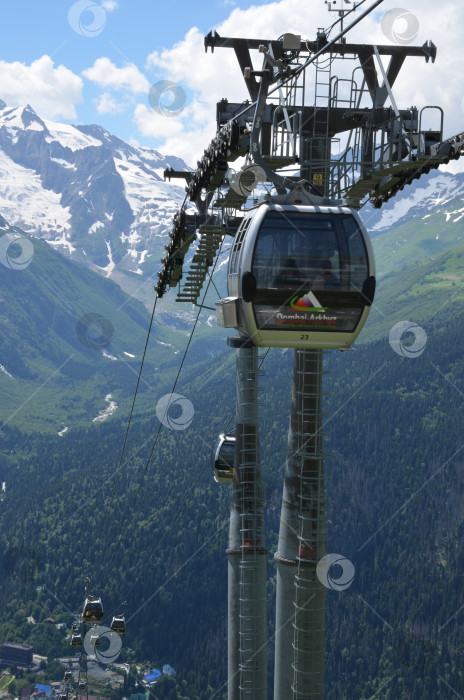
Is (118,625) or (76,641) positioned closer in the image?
(76,641)

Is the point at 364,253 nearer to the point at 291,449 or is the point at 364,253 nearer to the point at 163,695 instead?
the point at 291,449

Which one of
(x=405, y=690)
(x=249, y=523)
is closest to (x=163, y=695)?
(x=405, y=690)

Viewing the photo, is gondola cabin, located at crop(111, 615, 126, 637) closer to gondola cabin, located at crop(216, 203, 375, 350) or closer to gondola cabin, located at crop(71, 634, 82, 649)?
gondola cabin, located at crop(71, 634, 82, 649)

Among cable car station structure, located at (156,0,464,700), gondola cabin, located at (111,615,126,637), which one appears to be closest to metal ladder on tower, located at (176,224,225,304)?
cable car station structure, located at (156,0,464,700)

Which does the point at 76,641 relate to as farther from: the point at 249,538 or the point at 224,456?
the point at 249,538

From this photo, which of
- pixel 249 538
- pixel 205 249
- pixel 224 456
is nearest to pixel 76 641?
pixel 224 456

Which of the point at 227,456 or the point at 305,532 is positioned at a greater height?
the point at 227,456
